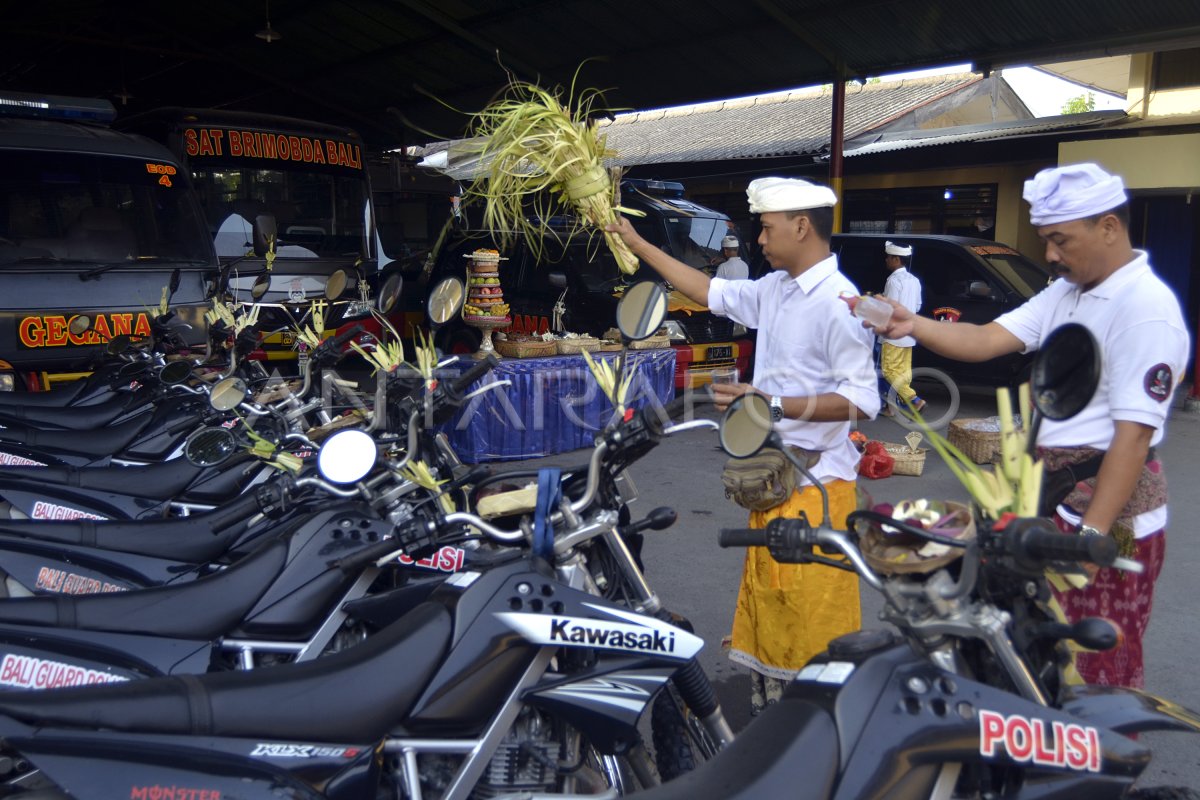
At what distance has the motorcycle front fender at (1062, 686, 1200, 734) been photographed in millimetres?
1637

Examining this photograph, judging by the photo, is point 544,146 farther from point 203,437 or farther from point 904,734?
point 904,734

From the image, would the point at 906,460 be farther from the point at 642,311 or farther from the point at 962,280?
the point at 642,311

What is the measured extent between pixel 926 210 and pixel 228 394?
1204 centimetres

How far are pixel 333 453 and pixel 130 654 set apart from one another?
25.3 inches

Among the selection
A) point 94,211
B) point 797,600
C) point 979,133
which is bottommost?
point 797,600

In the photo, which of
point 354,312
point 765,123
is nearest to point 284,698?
point 354,312

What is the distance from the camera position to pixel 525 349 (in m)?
8.11

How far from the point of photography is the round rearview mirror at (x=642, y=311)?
8.14 feet

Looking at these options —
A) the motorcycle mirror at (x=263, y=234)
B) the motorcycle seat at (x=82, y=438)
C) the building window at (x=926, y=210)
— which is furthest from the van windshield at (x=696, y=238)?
the motorcycle seat at (x=82, y=438)

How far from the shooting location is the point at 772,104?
19.3 metres

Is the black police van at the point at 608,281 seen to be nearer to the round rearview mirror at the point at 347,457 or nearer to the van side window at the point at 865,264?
the van side window at the point at 865,264

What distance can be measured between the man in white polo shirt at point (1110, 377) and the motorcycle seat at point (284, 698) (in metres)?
1.30

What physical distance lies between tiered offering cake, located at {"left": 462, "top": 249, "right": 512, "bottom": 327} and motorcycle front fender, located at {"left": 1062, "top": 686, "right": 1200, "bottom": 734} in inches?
271

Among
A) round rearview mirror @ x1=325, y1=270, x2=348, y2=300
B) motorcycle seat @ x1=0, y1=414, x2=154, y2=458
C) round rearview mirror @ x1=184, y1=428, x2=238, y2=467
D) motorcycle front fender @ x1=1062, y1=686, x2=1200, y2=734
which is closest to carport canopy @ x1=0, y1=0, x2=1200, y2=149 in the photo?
round rearview mirror @ x1=325, y1=270, x2=348, y2=300
